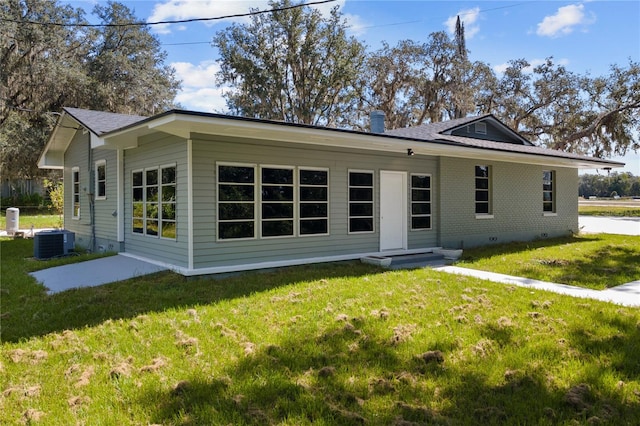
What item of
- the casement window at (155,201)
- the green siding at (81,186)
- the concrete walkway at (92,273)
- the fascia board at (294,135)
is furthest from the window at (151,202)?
the green siding at (81,186)

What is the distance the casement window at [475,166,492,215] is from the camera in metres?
11.9

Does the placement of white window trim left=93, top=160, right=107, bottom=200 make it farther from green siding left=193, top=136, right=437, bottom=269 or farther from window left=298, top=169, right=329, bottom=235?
window left=298, top=169, right=329, bottom=235

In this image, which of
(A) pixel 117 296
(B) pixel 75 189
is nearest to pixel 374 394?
(A) pixel 117 296

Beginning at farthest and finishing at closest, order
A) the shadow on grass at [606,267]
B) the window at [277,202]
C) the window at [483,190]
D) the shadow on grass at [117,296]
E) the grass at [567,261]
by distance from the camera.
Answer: the window at [483,190] → the window at [277,202] → the grass at [567,261] → the shadow on grass at [606,267] → the shadow on grass at [117,296]

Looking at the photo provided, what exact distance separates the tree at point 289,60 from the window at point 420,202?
591 inches

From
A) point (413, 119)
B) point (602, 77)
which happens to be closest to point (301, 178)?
point (413, 119)

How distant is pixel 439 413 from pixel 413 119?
2589cm

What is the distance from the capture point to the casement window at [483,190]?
468 inches

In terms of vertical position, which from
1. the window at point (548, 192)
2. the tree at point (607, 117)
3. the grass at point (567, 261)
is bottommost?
the grass at point (567, 261)

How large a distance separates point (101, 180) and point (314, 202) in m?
5.83

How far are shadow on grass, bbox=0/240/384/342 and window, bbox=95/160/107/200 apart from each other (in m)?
2.83

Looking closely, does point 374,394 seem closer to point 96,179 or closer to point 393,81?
point 96,179

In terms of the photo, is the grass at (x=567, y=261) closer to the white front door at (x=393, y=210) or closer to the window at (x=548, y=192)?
the window at (x=548, y=192)

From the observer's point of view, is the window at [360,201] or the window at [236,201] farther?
the window at [360,201]
